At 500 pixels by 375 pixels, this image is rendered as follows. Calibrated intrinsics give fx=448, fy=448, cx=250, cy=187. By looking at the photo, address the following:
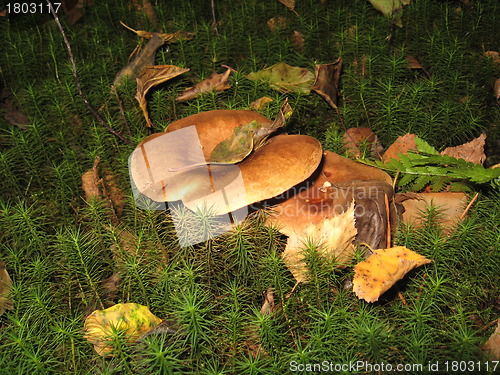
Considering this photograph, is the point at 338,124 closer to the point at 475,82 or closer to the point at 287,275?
the point at 475,82

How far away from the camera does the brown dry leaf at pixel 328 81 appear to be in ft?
9.41

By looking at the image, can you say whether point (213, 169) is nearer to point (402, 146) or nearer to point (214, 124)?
point (214, 124)

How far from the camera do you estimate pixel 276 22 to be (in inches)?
144

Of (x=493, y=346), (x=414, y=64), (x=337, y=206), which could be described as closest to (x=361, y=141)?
(x=337, y=206)

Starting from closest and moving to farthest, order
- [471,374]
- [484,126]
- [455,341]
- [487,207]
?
1. [471,374]
2. [455,341]
3. [487,207]
4. [484,126]

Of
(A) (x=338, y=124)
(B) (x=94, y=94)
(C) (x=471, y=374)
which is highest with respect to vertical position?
(B) (x=94, y=94)

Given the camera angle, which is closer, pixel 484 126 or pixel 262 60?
pixel 484 126

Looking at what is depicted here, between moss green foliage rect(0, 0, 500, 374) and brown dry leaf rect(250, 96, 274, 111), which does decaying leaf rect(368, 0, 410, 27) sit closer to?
moss green foliage rect(0, 0, 500, 374)

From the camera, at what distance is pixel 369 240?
206 centimetres

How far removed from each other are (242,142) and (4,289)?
4.27ft

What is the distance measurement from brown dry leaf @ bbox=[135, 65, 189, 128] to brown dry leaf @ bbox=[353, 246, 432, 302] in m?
1.68

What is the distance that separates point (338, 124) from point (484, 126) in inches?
36.0

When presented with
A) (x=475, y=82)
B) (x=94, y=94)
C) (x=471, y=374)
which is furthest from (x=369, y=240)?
(x=94, y=94)

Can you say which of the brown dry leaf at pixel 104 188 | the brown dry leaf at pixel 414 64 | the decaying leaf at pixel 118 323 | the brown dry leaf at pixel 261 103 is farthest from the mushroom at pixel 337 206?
the brown dry leaf at pixel 414 64
